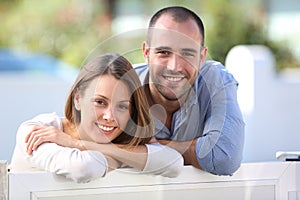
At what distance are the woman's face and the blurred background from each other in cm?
714

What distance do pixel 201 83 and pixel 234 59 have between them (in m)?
3.83

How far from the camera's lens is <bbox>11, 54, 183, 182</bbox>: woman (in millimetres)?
2861

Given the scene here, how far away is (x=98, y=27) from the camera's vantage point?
12125 millimetres

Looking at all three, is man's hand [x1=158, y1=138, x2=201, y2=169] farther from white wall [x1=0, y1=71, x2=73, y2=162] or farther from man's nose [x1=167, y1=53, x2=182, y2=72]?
white wall [x1=0, y1=71, x2=73, y2=162]

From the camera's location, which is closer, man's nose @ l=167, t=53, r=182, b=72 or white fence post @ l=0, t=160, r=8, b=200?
white fence post @ l=0, t=160, r=8, b=200

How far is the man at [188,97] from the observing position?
3.03 metres

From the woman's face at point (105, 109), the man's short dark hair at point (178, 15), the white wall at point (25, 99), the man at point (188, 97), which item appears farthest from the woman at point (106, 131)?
the white wall at point (25, 99)

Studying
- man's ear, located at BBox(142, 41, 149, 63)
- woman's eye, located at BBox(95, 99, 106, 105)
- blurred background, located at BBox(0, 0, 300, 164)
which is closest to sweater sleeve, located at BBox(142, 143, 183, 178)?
woman's eye, located at BBox(95, 99, 106, 105)

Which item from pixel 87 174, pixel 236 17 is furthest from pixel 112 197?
pixel 236 17

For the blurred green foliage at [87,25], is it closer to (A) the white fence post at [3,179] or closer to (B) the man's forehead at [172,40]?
(B) the man's forehead at [172,40]

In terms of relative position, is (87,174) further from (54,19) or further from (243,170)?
(54,19)

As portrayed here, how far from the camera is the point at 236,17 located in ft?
38.3

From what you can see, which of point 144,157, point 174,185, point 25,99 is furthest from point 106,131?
point 25,99

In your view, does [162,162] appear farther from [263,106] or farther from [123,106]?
[263,106]
